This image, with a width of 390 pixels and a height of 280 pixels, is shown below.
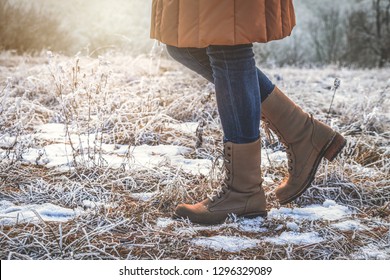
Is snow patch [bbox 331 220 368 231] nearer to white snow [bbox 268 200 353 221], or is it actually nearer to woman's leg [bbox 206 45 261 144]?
white snow [bbox 268 200 353 221]

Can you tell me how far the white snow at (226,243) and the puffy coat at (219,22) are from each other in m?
0.62

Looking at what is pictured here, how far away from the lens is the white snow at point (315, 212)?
1.70 meters

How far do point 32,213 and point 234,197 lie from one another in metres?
0.72

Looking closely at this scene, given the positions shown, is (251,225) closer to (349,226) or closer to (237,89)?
(349,226)

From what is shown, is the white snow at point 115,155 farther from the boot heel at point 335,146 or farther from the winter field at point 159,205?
the boot heel at point 335,146

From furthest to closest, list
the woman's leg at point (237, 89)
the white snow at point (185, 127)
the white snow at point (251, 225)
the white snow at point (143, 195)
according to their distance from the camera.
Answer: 1. the white snow at point (185, 127)
2. the white snow at point (143, 195)
3. the white snow at point (251, 225)
4. the woman's leg at point (237, 89)

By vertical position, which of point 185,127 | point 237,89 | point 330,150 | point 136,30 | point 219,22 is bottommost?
point 185,127

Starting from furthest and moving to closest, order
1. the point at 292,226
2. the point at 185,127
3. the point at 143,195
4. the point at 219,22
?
the point at 185,127 < the point at 143,195 < the point at 292,226 < the point at 219,22

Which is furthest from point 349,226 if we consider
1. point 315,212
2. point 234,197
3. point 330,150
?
point 234,197

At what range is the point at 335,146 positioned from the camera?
1.75m

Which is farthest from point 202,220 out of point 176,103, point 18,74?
point 18,74

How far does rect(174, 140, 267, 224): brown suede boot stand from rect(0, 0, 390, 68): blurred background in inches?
69.4

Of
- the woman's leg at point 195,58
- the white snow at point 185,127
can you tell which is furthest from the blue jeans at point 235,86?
the white snow at point 185,127
